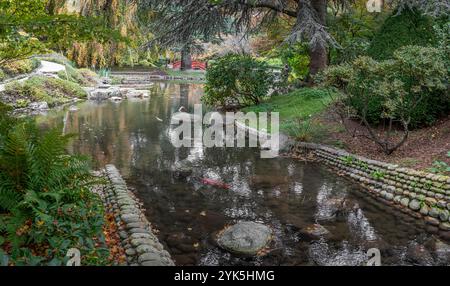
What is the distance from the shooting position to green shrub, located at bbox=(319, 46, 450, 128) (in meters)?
8.29

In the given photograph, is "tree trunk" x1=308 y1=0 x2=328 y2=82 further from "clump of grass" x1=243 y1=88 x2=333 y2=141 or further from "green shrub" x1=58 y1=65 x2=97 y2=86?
"green shrub" x1=58 y1=65 x2=97 y2=86

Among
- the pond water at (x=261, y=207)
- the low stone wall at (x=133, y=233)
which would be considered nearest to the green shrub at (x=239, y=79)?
the pond water at (x=261, y=207)

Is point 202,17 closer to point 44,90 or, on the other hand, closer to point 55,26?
point 44,90

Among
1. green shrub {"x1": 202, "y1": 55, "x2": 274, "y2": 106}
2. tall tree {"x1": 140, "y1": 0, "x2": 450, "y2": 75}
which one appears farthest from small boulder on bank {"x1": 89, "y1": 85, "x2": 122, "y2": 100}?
tall tree {"x1": 140, "y1": 0, "x2": 450, "y2": 75}

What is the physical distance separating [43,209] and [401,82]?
23.4 feet

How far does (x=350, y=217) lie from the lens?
22.1 feet

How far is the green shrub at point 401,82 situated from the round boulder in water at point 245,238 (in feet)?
14.2

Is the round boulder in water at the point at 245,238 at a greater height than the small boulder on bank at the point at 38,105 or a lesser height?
lesser

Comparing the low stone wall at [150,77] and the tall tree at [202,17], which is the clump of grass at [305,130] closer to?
the tall tree at [202,17]

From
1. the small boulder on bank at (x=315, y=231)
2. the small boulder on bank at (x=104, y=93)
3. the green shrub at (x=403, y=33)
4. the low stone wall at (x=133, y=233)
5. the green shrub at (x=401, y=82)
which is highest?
the green shrub at (x=403, y=33)

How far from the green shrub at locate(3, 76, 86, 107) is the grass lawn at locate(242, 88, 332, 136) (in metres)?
9.22

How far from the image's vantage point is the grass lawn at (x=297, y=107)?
1252 centimetres

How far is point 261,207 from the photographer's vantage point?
23.5ft
